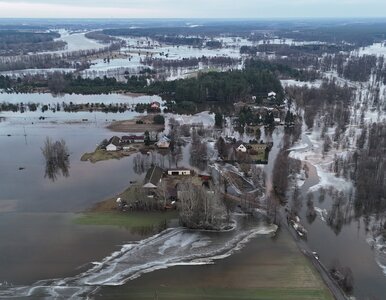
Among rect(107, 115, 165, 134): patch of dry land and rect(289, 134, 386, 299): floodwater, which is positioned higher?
rect(107, 115, 165, 134): patch of dry land

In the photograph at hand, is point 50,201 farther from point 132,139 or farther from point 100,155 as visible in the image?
point 132,139

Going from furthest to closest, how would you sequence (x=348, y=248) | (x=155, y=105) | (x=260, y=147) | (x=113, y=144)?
(x=155, y=105) < (x=260, y=147) < (x=113, y=144) < (x=348, y=248)

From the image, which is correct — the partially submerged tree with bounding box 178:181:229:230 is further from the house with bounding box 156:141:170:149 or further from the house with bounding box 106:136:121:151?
the house with bounding box 106:136:121:151

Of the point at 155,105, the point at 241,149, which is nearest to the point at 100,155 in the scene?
the point at 241,149

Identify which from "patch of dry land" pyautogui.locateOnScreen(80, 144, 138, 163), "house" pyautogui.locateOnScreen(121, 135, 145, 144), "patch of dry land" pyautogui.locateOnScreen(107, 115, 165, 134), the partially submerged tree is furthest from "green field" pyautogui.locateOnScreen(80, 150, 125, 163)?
the partially submerged tree

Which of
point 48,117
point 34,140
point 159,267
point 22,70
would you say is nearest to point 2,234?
point 159,267

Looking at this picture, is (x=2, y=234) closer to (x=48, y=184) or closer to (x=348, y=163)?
(x=48, y=184)

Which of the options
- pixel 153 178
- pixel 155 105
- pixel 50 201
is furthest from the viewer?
pixel 155 105
